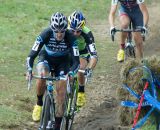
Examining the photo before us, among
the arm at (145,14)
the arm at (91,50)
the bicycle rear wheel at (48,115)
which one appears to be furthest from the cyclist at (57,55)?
the arm at (145,14)

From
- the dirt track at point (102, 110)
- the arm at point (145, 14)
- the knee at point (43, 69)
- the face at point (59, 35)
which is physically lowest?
the dirt track at point (102, 110)

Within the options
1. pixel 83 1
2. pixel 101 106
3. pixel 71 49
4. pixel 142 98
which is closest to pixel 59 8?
pixel 83 1

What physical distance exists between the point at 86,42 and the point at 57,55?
118cm

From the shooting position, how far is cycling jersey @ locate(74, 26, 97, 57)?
32.5ft

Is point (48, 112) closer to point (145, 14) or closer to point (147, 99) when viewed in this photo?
point (147, 99)

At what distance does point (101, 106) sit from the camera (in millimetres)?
11039

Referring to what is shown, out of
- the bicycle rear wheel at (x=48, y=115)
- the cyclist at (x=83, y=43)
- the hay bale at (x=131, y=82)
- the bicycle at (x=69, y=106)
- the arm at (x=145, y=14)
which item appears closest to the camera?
the hay bale at (x=131, y=82)

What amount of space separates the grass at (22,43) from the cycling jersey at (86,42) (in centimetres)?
153

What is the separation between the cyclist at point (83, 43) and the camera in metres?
9.79

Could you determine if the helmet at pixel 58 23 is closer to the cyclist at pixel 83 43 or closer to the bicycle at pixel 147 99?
the cyclist at pixel 83 43

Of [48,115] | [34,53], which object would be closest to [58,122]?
[48,115]

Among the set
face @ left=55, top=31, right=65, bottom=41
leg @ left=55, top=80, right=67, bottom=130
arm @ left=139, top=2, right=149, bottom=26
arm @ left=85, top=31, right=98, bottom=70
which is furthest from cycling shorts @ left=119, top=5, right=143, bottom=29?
leg @ left=55, top=80, right=67, bottom=130

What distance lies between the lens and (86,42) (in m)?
10.2

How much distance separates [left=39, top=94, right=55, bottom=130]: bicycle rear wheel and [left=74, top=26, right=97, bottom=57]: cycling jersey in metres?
1.83
